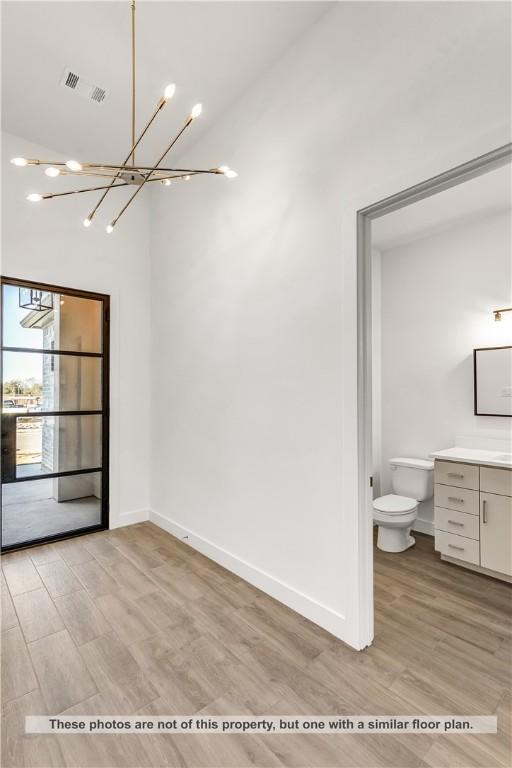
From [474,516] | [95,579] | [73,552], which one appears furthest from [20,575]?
[474,516]

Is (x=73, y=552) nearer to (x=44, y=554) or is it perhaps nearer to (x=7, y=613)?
(x=44, y=554)

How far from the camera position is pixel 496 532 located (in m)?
2.67

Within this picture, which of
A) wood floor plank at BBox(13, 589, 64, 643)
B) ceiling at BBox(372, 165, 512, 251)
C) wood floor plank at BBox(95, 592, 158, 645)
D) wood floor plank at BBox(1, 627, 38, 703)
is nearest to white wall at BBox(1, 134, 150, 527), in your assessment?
wood floor plank at BBox(13, 589, 64, 643)

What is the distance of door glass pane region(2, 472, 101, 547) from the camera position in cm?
320

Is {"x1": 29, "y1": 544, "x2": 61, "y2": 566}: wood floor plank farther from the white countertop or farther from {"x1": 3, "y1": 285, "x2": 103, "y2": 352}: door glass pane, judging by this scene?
the white countertop

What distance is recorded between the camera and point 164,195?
146 inches

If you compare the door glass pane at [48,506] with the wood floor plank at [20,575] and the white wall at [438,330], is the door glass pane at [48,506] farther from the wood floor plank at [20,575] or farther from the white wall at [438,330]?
the white wall at [438,330]

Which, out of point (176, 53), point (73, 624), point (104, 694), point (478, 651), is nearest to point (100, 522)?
point (73, 624)

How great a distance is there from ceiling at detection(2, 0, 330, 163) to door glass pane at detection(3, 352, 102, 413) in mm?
1980

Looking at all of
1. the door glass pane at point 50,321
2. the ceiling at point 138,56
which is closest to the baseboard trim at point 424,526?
the door glass pane at point 50,321

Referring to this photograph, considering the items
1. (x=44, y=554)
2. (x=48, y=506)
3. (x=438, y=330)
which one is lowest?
(x=44, y=554)

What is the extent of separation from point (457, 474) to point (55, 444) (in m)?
3.50

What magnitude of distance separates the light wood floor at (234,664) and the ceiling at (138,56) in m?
3.34

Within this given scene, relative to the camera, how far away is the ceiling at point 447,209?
9.27 ft
